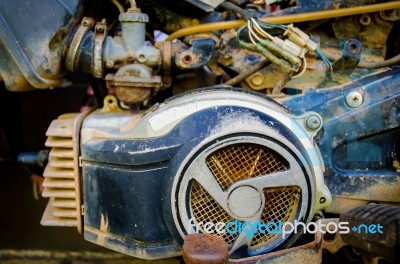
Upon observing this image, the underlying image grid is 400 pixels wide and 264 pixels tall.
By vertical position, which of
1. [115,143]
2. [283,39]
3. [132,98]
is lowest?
[115,143]

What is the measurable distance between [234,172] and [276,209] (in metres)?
0.15

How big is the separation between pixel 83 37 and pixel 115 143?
1.06 ft

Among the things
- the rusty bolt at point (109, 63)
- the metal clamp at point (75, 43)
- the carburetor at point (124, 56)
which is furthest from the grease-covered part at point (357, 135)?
the metal clamp at point (75, 43)

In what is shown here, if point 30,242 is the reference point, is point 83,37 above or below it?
above

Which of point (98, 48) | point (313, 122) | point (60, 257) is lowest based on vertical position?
point (60, 257)

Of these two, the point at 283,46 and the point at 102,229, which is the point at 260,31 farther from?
the point at 102,229

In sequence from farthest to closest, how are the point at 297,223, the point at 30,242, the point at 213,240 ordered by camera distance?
the point at 30,242
the point at 297,223
the point at 213,240

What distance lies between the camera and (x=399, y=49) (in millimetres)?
1575

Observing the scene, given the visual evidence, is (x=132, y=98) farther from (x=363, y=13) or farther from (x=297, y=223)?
(x=363, y=13)

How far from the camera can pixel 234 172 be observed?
129cm

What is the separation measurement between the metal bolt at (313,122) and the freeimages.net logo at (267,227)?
0.82 ft

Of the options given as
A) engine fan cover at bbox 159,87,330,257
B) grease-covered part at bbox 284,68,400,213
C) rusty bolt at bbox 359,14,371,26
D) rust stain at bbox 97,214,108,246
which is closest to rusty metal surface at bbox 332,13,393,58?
rusty bolt at bbox 359,14,371,26

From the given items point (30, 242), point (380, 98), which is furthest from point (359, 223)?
point (30, 242)

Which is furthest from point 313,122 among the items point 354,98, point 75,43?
point 75,43
